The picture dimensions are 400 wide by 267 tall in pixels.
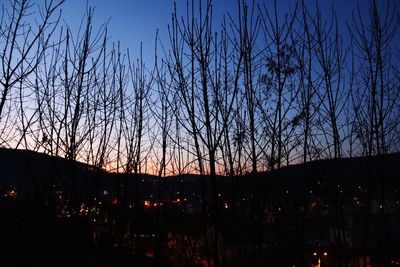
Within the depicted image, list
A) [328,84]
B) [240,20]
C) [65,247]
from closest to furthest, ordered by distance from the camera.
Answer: [240,20] → [328,84] → [65,247]

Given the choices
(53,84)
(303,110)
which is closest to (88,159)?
(53,84)

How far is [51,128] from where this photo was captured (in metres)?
5.10

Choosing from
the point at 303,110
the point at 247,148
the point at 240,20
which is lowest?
the point at 247,148

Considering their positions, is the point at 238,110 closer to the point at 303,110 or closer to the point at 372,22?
the point at 303,110

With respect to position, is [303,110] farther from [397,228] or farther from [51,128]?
[397,228]

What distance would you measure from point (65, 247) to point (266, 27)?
4.83m

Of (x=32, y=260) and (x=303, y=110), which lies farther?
(x=32, y=260)

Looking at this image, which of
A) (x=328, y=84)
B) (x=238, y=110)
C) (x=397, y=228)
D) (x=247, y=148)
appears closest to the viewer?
(x=328, y=84)

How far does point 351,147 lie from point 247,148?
4.01 ft

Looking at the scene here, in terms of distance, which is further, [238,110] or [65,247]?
[65,247]

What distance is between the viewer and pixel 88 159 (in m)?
5.66

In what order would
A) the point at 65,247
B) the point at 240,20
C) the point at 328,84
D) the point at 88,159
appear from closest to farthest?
the point at 240,20, the point at 328,84, the point at 88,159, the point at 65,247

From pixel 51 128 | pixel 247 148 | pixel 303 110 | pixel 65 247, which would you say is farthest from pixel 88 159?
pixel 303 110

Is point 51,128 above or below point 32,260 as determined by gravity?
above
